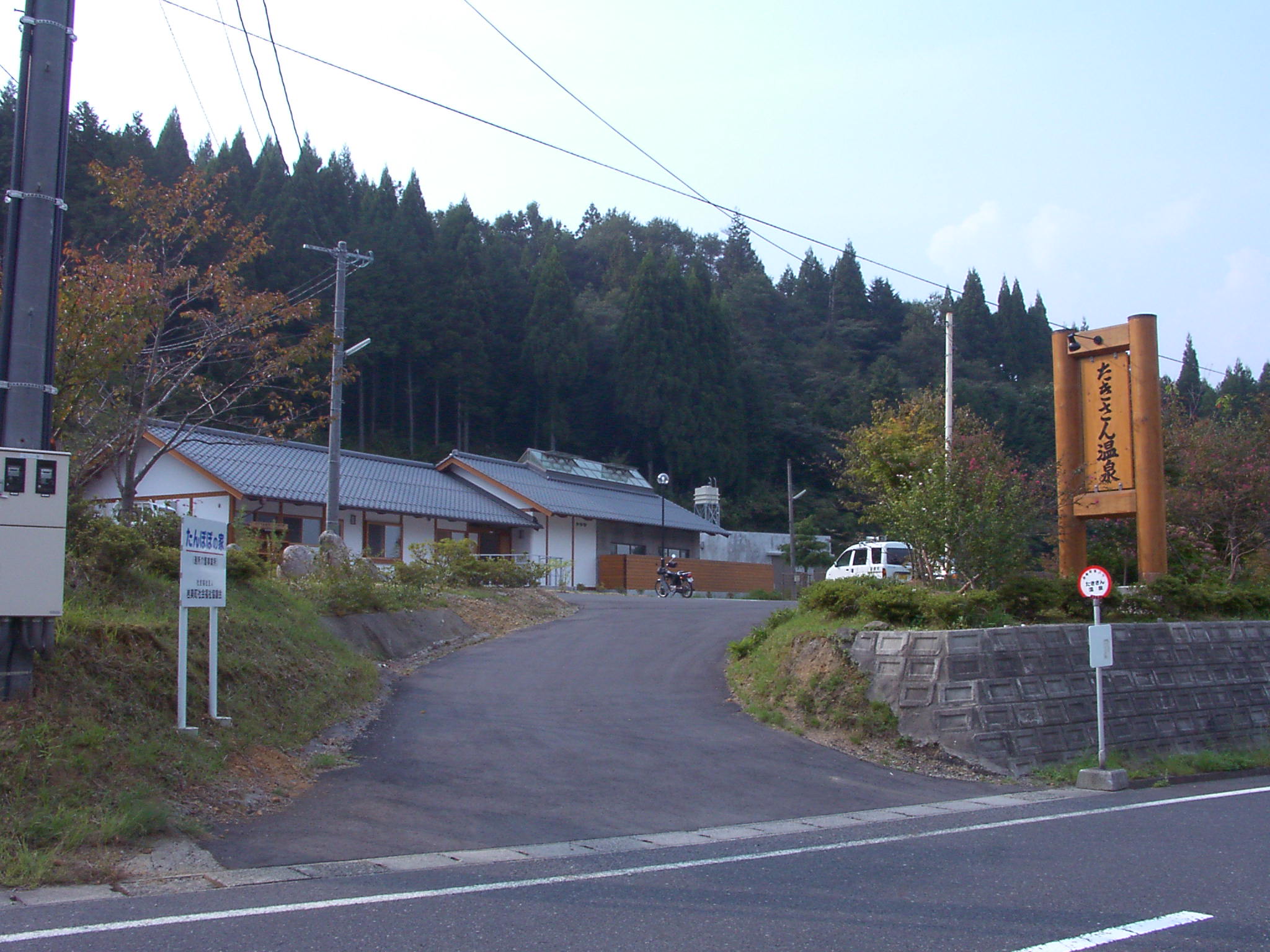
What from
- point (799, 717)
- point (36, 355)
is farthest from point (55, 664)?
point (799, 717)

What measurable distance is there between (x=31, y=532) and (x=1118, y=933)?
726 centimetres

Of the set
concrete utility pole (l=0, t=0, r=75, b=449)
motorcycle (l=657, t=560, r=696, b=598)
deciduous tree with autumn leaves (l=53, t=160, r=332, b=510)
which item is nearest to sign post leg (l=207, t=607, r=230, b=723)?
concrete utility pole (l=0, t=0, r=75, b=449)

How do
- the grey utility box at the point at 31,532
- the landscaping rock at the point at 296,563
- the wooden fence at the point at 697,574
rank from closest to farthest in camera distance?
the grey utility box at the point at 31,532 < the landscaping rock at the point at 296,563 < the wooden fence at the point at 697,574

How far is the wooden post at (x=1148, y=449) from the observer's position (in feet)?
49.7

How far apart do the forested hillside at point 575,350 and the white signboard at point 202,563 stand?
31066 mm

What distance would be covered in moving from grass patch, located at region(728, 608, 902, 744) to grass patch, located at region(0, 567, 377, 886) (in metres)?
5.11

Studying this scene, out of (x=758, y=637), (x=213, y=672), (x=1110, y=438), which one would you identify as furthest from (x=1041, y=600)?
(x=213, y=672)

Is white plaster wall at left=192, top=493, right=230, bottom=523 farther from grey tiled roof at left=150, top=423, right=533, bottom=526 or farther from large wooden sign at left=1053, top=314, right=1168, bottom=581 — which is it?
large wooden sign at left=1053, top=314, right=1168, bottom=581

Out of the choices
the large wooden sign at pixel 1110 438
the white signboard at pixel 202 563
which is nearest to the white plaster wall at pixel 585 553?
the large wooden sign at pixel 1110 438

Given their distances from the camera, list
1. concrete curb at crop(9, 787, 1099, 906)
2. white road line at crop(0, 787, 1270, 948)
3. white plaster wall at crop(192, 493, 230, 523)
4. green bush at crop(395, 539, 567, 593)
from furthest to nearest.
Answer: white plaster wall at crop(192, 493, 230, 523) → green bush at crop(395, 539, 567, 593) → concrete curb at crop(9, 787, 1099, 906) → white road line at crop(0, 787, 1270, 948)

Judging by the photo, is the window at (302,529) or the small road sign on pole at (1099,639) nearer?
the small road sign on pole at (1099,639)

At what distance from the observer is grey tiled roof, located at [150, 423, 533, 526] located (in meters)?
27.7

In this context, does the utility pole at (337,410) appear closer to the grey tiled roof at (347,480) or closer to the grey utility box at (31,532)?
the grey tiled roof at (347,480)

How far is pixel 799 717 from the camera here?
40.8 feet
